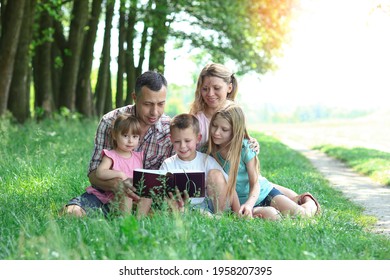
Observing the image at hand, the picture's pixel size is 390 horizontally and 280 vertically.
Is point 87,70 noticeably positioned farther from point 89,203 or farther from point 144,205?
point 144,205

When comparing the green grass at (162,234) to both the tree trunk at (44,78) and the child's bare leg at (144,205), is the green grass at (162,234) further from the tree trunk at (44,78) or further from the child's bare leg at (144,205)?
the tree trunk at (44,78)

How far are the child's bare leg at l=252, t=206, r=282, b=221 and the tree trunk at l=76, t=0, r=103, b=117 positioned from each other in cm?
1807

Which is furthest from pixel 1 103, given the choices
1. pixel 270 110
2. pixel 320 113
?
pixel 270 110

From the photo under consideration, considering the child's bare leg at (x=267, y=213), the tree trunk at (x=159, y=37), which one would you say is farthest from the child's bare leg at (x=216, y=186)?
the tree trunk at (x=159, y=37)

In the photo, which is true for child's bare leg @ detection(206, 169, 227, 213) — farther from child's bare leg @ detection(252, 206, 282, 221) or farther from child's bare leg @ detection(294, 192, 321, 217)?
child's bare leg @ detection(294, 192, 321, 217)

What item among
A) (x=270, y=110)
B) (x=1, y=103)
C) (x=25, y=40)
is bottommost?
(x=270, y=110)

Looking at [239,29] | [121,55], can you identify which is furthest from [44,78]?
[239,29]

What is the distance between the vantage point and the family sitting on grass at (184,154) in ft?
24.4

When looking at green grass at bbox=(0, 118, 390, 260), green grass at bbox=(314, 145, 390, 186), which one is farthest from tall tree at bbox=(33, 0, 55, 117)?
green grass at bbox=(0, 118, 390, 260)

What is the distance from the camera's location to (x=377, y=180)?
45.1 feet
